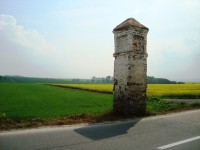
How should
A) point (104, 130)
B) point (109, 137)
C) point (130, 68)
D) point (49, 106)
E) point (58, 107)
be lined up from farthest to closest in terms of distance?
1. point (49, 106)
2. point (58, 107)
3. point (130, 68)
4. point (104, 130)
5. point (109, 137)

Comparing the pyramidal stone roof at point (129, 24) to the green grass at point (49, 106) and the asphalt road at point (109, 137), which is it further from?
the asphalt road at point (109, 137)

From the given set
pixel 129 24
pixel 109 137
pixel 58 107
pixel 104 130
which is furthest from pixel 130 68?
pixel 58 107

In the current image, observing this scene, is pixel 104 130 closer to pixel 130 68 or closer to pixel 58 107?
pixel 130 68

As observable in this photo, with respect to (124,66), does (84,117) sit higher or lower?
lower

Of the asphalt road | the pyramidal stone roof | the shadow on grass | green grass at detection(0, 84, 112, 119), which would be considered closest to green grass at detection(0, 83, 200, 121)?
green grass at detection(0, 84, 112, 119)

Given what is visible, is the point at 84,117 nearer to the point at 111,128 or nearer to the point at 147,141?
the point at 111,128

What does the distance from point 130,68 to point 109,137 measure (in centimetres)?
432

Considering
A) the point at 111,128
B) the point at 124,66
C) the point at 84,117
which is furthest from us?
the point at 124,66

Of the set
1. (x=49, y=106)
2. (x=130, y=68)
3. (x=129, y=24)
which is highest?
(x=129, y=24)

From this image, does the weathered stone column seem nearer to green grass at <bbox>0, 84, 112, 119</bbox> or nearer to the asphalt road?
green grass at <bbox>0, 84, 112, 119</bbox>

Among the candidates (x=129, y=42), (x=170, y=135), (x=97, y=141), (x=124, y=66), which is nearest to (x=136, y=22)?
(x=129, y=42)

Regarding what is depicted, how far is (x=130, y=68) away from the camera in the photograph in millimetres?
10484

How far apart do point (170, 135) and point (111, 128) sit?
189cm

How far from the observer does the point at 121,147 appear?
5938 mm
